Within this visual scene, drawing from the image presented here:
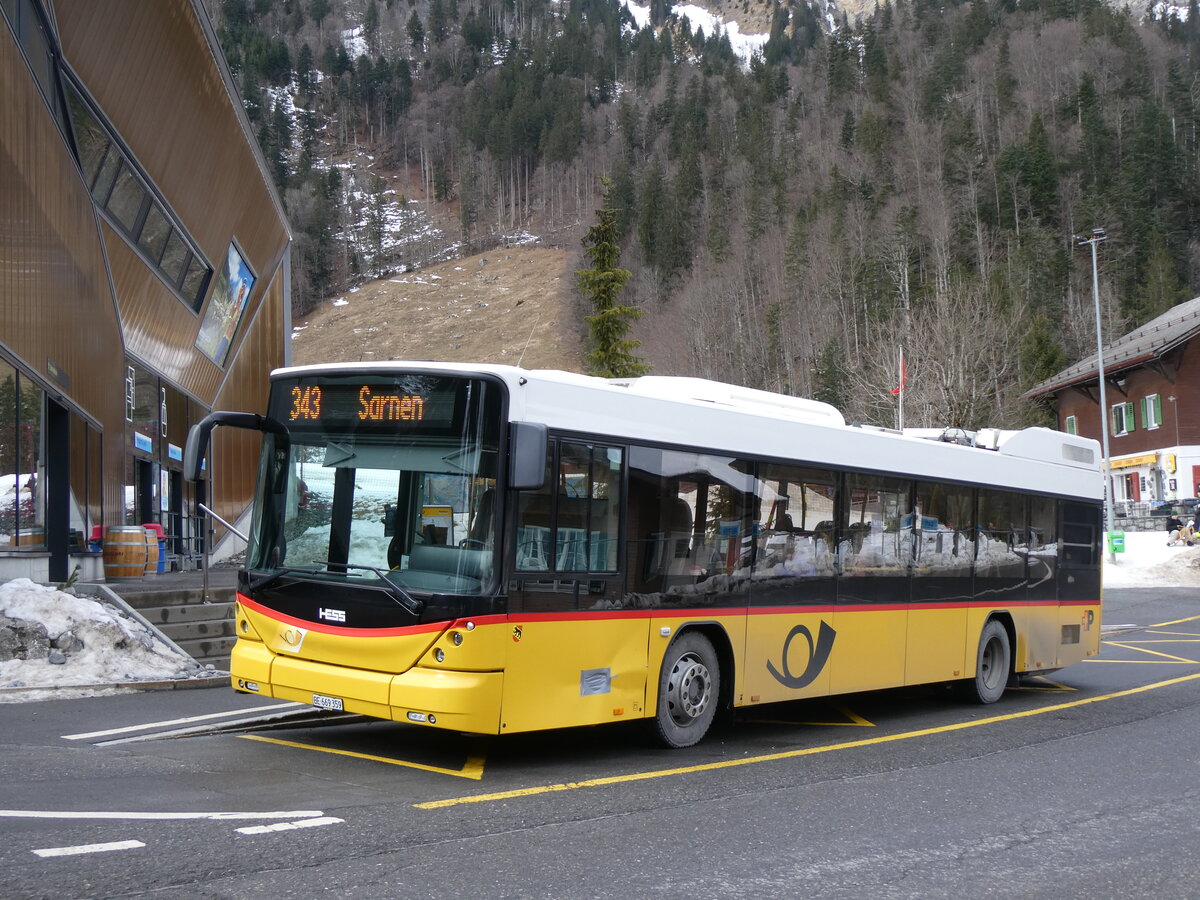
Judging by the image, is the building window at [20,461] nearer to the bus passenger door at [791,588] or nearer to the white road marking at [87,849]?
the bus passenger door at [791,588]

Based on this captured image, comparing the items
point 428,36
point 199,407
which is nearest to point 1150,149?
point 199,407

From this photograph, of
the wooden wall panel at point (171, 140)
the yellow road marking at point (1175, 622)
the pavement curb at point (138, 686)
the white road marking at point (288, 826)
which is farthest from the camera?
the yellow road marking at point (1175, 622)

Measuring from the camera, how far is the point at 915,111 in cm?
10300

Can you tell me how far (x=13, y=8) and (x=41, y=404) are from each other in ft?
17.3

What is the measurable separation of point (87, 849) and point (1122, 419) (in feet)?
195

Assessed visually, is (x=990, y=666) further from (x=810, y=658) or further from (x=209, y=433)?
(x=209, y=433)

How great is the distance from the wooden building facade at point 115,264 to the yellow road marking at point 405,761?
6.53 meters

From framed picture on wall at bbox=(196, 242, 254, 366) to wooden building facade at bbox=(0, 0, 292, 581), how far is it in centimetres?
8

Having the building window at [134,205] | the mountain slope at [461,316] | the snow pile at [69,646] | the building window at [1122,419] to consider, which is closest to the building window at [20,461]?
the snow pile at [69,646]

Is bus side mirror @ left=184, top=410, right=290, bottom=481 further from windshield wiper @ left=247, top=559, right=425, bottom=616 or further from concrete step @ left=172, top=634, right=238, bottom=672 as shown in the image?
concrete step @ left=172, top=634, right=238, bottom=672

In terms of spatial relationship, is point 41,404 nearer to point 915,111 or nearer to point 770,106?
point 915,111

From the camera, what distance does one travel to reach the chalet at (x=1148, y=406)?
5247cm

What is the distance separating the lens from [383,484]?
25.8ft

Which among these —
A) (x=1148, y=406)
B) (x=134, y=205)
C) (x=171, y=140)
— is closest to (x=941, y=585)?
(x=134, y=205)
